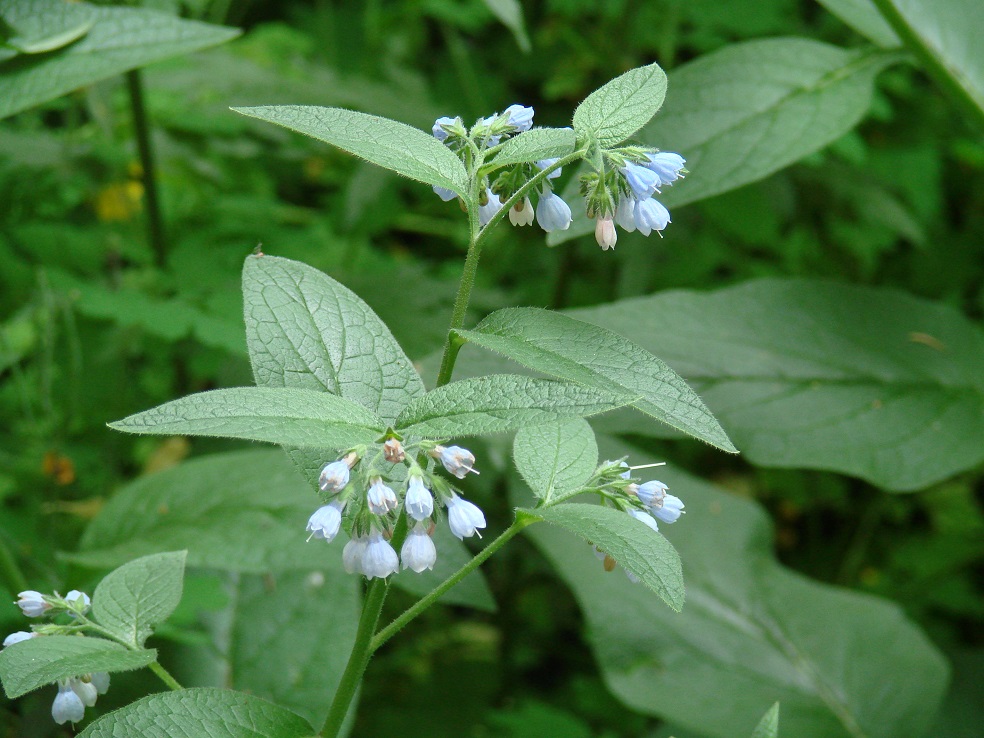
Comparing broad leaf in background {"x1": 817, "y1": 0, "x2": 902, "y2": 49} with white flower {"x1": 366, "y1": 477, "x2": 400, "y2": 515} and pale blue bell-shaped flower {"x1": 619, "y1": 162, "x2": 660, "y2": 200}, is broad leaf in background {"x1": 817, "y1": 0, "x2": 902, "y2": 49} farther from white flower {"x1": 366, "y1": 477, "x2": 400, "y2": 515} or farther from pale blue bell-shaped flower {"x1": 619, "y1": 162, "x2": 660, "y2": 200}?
white flower {"x1": 366, "y1": 477, "x2": 400, "y2": 515}

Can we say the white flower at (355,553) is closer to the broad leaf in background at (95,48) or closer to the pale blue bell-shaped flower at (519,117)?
the pale blue bell-shaped flower at (519,117)

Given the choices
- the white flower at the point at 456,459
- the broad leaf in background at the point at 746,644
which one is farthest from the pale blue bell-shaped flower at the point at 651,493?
the broad leaf in background at the point at 746,644

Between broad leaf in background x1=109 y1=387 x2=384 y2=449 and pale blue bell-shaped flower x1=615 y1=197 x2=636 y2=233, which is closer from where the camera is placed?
broad leaf in background x1=109 y1=387 x2=384 y2=449

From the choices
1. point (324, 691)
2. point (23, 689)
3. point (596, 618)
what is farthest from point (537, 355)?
point (596, 618)

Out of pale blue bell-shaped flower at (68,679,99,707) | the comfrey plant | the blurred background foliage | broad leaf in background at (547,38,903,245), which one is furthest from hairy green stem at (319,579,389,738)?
broad leaf in background at (547,38,903,245)

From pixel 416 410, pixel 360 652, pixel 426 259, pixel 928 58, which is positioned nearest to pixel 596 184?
pixel 416 410
